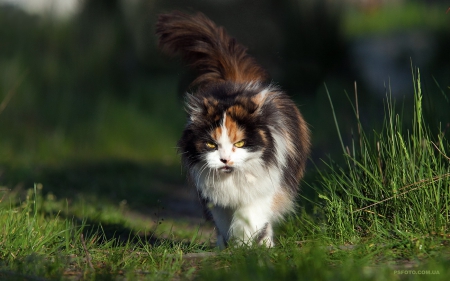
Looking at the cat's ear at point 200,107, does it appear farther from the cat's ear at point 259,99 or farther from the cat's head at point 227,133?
the cat's ear at point 259,99

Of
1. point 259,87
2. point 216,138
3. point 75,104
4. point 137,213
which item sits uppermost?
point 259,87

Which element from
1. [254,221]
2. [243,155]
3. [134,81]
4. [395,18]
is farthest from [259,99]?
[395,18]

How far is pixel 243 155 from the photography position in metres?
4.10

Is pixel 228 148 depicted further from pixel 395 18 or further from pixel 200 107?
pixel 395 18

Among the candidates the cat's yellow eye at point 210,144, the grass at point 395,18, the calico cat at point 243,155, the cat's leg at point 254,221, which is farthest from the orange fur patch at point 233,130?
the grass at point 395,18

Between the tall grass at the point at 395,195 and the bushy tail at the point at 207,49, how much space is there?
1355 millimetres

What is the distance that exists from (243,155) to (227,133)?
0.59ft

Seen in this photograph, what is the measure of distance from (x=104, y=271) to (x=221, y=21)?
9488 mm

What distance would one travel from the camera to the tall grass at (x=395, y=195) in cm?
377

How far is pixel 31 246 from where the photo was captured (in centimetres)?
384

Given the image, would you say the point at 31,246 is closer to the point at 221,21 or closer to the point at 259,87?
the point at 259,87

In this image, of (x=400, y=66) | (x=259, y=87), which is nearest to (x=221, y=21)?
(x=400, y=66)

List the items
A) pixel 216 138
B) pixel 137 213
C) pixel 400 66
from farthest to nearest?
pixel 400 66 → pixel 137 213 → pixel 216 138

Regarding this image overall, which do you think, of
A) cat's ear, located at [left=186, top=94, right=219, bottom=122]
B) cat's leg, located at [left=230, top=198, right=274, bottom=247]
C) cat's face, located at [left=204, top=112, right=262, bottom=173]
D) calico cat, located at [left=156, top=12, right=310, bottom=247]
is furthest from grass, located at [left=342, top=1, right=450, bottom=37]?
cat's face, located at [left=204, top=112, right=262, bottom=173]
